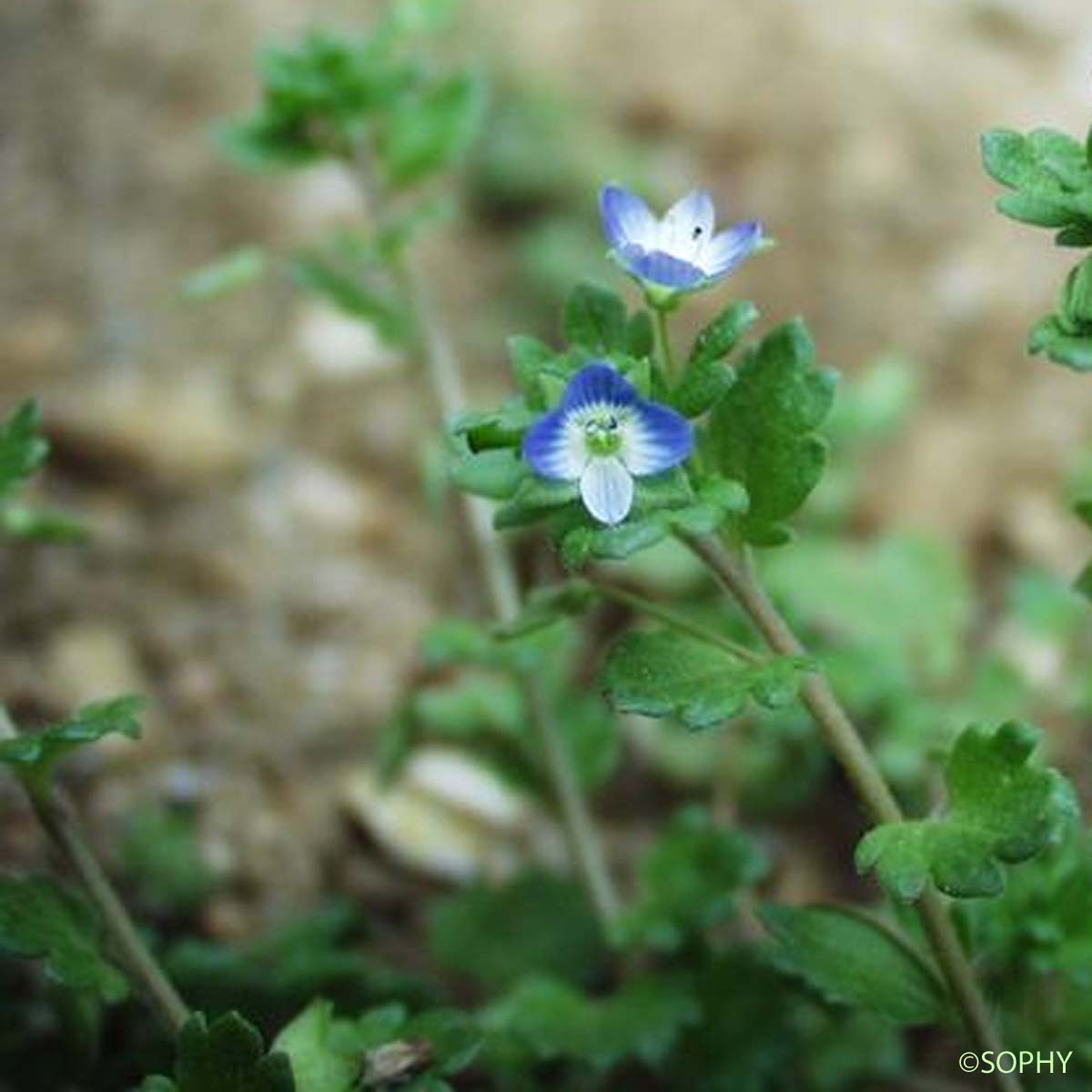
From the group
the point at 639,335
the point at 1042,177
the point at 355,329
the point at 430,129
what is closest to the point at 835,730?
→ the point at 639,335

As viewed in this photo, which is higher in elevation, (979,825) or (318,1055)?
(979,825)

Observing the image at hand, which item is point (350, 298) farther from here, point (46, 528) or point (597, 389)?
point (597, 389)

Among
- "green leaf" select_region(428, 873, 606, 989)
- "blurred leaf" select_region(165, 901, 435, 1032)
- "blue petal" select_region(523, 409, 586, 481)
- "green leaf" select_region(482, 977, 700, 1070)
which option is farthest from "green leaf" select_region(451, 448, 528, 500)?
"green leaf" select_region(428, 873, 606, 989)

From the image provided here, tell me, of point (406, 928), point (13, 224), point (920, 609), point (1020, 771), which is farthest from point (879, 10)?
point (1020, 771)

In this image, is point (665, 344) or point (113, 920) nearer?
point (665, 344)

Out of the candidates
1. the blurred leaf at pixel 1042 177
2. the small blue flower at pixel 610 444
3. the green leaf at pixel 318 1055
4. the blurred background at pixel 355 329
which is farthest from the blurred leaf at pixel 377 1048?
the blurred leaf at pixel 1042 177

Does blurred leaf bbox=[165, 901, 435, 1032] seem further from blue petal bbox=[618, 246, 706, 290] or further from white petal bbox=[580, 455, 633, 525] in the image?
blue petal bbox=[618, 246, 706, 290]

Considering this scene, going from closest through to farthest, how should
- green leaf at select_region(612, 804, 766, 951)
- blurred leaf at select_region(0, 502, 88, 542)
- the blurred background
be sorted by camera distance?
blurred leaf at select_region(0, 502, 88, 542) → green leaf at select_region(612, 804, 766, 951) → the blurred background
